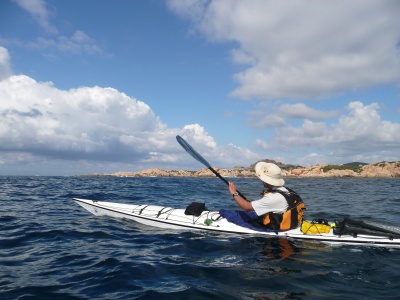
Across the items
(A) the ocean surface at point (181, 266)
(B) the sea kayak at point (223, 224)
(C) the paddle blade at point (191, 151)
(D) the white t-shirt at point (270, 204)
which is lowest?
(A) the ocean surface at point (181, 266)

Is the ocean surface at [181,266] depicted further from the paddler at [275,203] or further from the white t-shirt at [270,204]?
the white t-shirt at [270,204]

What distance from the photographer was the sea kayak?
22.0 ft

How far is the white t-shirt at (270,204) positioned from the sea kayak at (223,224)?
0.69 metres

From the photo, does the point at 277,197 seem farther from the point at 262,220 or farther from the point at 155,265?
the point at 155,265

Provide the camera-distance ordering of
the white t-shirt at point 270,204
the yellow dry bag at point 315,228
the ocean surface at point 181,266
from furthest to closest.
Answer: the yellow dry bag at point 315,228, the white t-shirt at point 270,204, the ocean surface at point 181,266

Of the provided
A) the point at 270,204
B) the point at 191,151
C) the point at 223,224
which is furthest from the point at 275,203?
the point at 191,151

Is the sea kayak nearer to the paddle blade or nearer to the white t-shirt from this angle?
the white t-shirt

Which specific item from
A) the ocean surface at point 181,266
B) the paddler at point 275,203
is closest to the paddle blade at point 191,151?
the ocean surface at point 181,266

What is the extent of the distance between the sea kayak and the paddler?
12.7 inches

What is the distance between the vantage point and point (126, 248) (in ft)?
21.6

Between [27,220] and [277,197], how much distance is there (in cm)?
810

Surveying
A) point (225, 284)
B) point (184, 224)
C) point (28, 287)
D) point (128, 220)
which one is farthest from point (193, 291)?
point (128, 220)

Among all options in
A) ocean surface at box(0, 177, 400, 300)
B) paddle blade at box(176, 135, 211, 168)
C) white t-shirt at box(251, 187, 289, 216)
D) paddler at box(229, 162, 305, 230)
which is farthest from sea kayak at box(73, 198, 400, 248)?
paddle blade at box(176, 135, 211, 168)

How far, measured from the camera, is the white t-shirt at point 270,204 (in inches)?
263
